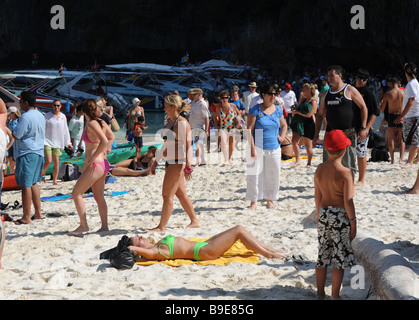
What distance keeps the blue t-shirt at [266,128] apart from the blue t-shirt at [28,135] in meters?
2.70

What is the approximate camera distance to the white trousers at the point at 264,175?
7246 mm

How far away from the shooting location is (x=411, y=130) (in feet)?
29.0

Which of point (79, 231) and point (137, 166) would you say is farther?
point (137, 166)

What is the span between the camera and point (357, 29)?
33250mm

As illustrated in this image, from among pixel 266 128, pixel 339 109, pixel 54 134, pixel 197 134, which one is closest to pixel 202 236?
pixel 266 128

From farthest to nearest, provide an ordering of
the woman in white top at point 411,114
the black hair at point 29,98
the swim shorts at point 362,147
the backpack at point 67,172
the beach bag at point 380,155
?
the backpack at point 67,172, the beach bag at point 380,155, the woman in white top at point 411,114, the swim shorts at point 362,147, the black hair at point 29,98

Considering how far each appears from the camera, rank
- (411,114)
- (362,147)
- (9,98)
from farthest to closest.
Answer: (9,98) < (411,114) < (362,147)

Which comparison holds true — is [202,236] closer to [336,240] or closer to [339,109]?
[339,109]

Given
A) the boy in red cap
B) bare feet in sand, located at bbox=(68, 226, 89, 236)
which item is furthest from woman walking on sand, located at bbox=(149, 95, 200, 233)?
the boy in red cap

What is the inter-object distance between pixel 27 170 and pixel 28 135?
435 millimetres

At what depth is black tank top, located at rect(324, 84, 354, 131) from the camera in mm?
7007

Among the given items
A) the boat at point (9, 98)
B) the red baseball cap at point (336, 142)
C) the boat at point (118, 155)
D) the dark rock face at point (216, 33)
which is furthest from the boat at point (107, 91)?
the red baseball cap at point (336, 142)

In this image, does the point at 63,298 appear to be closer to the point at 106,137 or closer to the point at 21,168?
the point at 106,137

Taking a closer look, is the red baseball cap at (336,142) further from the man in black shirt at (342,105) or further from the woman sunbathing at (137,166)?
the woman sunbathing at (137,166)
